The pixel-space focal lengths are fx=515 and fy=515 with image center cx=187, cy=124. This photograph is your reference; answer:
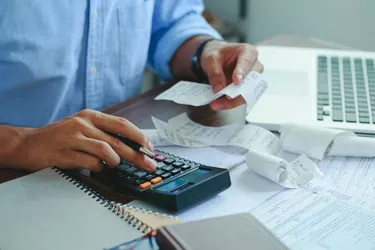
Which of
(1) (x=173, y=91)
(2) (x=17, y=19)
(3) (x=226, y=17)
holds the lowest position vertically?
(3) (x=226, y=17)

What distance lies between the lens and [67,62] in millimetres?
994

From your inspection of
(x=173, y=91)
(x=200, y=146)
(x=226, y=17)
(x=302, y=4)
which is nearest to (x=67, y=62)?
(x=173, y=91)

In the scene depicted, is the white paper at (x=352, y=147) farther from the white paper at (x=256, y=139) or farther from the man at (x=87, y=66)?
the man at (x=87, y=66)

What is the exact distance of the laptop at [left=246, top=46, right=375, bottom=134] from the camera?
902 millimetres

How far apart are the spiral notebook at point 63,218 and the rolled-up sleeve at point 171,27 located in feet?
1.82

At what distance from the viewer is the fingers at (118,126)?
75cm

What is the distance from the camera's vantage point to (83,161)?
0.73 m

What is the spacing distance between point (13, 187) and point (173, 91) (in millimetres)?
350

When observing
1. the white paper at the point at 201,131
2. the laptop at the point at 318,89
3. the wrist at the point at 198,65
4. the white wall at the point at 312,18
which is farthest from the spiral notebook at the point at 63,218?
the white wall at the point at 312,18

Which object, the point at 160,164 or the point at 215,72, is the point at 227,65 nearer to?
the point at 215,72

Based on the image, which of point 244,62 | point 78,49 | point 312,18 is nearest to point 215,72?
point 244,62

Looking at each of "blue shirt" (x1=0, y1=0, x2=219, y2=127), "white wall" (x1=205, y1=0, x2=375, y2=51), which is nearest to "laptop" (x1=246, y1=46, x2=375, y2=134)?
"blue shirt" (x1=0, y1=0, x2=219, y2=127)

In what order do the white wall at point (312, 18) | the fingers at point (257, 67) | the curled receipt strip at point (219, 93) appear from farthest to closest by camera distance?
the white wall at point (312, 18) → the fingers at point (257, 67) → the curled receipt strip at point (219, 93)

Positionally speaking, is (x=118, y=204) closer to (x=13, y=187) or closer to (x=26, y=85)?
(x=13, y=187)
